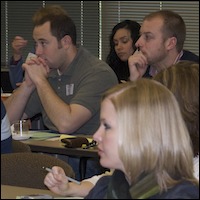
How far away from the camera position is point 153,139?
1727 millimetres

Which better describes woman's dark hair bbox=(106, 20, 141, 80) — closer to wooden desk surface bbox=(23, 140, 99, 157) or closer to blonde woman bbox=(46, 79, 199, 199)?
wooden desk surface bbox=(23, 140, 99, 157)

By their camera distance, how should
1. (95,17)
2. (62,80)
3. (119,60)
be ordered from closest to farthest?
1. (62,80)
2. (119,60)
3. (95,17)

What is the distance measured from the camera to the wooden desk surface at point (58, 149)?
3417mm

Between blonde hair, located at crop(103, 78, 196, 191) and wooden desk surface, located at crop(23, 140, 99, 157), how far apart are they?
5.37ft

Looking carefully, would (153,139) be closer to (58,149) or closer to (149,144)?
(149,144)

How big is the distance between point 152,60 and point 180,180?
8.11ft

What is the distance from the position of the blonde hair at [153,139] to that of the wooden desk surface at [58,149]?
1.64m

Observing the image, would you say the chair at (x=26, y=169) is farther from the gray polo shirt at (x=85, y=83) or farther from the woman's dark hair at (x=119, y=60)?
the woman's dark hair at (x=119, y=60)

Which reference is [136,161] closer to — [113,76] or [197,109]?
[197,109]

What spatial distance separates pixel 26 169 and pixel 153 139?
0.99 meters

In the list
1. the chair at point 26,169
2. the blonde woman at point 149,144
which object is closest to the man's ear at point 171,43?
the chair at point 26,169

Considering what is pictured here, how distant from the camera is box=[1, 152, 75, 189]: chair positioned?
8.38 feet

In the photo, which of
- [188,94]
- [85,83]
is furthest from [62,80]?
[188,94]

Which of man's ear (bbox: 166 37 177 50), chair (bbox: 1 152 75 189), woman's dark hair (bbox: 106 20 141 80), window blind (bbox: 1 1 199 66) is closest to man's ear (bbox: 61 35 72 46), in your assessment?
man's ear (bbox: 166 37 177 50)
